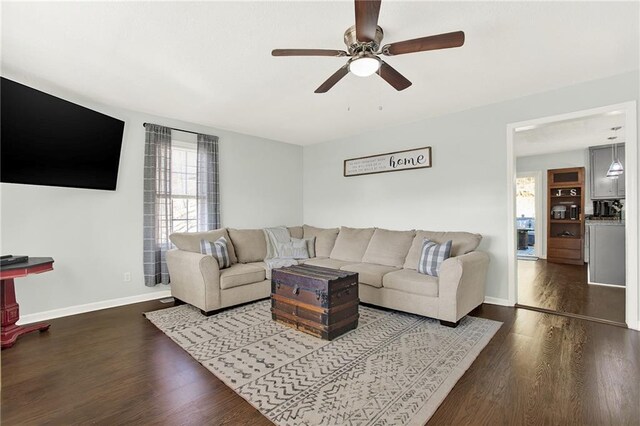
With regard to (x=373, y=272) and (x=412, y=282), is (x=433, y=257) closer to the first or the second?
(x=412, y=282)

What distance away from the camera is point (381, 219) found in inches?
188

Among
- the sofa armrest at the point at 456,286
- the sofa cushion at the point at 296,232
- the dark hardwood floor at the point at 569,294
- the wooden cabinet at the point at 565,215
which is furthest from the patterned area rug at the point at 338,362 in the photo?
the wooden cabinet at the point at 565,215

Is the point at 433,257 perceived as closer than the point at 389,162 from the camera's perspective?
Yes

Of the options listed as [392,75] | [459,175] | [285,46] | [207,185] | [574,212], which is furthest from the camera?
[574,212]

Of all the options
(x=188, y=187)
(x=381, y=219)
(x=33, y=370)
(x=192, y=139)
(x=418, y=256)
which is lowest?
(x=33, y=370)

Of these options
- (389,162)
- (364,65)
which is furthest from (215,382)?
(389,162)

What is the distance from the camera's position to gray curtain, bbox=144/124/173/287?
3.92m

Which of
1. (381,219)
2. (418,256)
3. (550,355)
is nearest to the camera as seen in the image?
(550,355)

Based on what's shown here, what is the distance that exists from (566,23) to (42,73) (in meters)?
4.42

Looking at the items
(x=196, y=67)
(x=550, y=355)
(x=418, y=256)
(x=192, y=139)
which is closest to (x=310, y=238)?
(x=418, y=256)

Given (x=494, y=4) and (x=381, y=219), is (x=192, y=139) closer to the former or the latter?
(x=381, y=219)

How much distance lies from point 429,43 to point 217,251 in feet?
10.0

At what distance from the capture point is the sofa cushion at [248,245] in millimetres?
4207

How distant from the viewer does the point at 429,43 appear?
1883 millimetres
